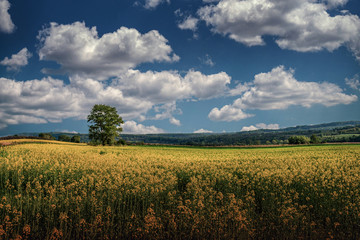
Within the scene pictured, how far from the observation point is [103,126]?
68.5 m

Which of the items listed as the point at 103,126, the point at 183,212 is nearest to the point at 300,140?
the point at 103,126

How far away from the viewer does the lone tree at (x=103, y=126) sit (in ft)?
223

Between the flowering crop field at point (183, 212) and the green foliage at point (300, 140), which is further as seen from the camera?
the green foliage at point (300, 140)

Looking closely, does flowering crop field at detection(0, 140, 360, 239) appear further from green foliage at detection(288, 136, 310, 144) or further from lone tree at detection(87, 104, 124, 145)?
green foliage at detection(288, 136, 310, 144)

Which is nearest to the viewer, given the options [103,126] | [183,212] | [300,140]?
[183,212]

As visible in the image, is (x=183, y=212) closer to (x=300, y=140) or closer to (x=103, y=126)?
(x=103, y=126)

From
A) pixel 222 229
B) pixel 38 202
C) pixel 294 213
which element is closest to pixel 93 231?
pixel 38 202

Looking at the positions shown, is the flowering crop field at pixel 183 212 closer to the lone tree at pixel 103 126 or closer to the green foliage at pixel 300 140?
the lone tree at pixel 103 126

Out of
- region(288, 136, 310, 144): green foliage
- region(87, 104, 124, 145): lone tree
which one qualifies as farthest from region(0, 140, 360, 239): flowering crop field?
region(288, 136, 310, 144): green foliage

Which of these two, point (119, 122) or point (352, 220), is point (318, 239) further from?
point (119, 122)

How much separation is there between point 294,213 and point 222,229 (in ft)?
11.0

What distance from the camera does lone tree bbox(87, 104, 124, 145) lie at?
6788 centimetres

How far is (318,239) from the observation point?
790cm

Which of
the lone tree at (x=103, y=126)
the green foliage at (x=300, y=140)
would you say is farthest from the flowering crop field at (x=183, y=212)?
the green foliage at (x=300, y=140)
